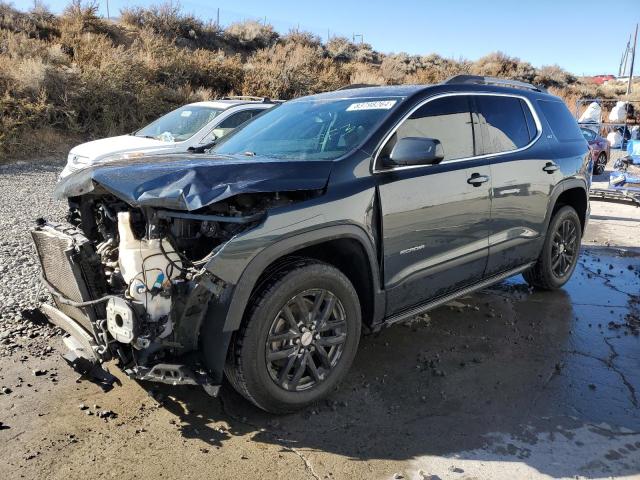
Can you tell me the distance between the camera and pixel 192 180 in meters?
2.92

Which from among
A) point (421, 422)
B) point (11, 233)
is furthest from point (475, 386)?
point (11, 233)

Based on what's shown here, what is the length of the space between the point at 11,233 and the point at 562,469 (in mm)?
6722

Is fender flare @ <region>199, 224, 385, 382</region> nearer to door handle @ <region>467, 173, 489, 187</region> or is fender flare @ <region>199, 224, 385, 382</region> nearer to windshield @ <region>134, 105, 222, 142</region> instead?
door handle @ <region>467, 173, 489, 187</region>

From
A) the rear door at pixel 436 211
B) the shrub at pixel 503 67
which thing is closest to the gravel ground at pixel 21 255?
the rear door at pixel 436 211

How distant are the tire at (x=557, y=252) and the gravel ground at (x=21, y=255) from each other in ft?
14.9

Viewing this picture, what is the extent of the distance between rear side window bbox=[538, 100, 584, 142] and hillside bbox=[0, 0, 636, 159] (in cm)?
1242

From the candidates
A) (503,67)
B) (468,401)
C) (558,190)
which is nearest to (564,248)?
(558,190)

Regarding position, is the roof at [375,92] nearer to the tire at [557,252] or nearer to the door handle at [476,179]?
the door handle at [476,179]

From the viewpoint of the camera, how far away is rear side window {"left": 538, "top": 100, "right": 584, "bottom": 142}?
17.5 ft

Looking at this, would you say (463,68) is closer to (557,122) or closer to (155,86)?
(155,86)

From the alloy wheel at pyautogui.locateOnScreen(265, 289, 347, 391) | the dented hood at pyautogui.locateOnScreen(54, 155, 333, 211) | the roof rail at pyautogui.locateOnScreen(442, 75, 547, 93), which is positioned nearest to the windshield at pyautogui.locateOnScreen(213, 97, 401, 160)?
the dented hood at pyautogui.locateOnScreen(54, 155, 333, 211)

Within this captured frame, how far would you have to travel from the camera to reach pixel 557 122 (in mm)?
5445

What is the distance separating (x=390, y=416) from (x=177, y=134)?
7.43m

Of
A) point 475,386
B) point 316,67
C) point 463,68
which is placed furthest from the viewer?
point 463,68
